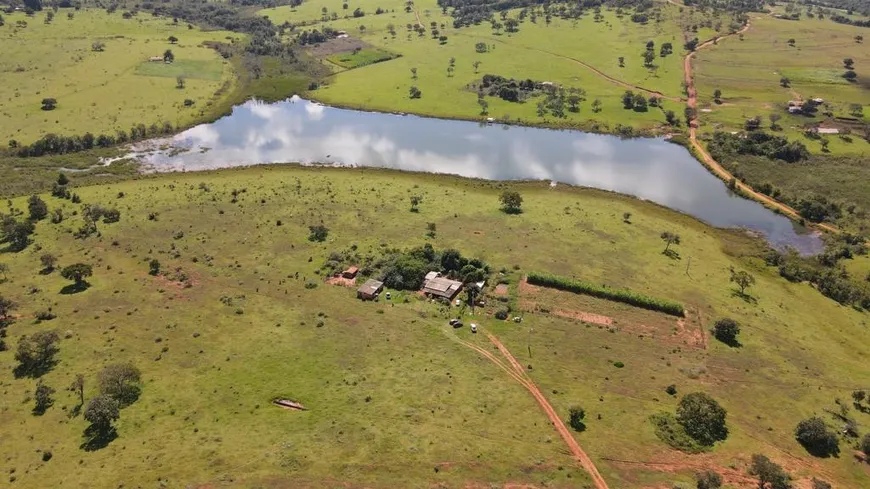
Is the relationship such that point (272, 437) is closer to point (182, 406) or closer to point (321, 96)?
point (182, 406)

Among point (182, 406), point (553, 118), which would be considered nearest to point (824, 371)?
point (182, 406)

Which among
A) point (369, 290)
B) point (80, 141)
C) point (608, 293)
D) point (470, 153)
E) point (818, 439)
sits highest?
point (80, 141)

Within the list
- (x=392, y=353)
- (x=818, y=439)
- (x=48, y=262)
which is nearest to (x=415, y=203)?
(x=392, y=353)

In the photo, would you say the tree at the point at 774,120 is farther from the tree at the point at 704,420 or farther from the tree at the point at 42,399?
the tree at the point at 42,399

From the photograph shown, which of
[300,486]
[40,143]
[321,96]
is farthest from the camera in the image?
[321,96]

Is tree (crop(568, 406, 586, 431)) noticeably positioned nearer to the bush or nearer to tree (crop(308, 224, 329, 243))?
the bush

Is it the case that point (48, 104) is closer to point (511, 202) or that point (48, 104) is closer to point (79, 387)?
point (79, 387)
